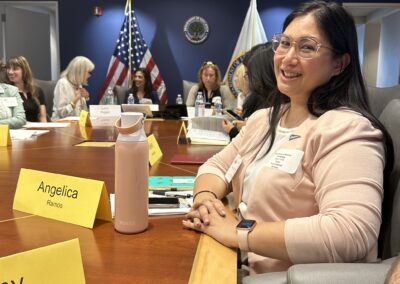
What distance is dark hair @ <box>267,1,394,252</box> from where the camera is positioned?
1078 mm

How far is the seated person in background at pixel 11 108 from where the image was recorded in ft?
9.91

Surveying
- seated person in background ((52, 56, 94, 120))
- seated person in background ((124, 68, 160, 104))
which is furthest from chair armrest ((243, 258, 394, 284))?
seated person in background ((124, 68, 160, 104))

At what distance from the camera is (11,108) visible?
10.8 ft

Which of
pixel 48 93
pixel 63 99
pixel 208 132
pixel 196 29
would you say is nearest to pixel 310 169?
pixel 208 132

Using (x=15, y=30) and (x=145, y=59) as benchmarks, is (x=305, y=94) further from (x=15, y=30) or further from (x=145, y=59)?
(x=15, y=30)

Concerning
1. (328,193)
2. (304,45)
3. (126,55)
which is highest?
(126,55)

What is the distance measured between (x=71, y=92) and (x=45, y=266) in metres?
4.25

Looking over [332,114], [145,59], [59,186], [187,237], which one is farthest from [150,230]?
[145,59]

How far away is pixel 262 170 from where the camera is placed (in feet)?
3.63

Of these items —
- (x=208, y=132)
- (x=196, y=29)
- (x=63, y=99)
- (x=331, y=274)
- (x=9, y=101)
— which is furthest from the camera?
(x=196, y=29)

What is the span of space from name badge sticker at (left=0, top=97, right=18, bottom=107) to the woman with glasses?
2466mm

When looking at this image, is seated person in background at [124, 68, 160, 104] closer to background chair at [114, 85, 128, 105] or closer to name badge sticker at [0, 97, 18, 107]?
background chair at [114, 85, 128, 105]

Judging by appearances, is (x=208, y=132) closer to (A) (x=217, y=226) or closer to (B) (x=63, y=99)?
(A) (x=217, y=226)

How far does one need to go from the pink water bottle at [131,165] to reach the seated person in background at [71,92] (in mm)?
3827
